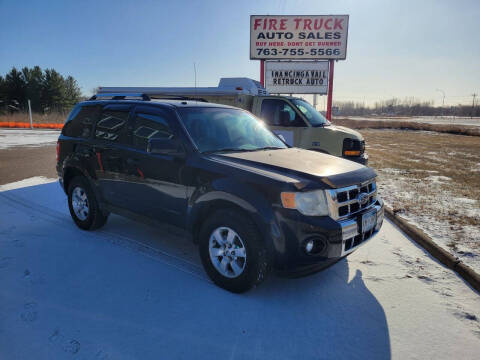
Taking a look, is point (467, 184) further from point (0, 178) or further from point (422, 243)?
point (0, 178)

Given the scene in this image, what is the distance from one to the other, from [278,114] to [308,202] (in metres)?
5.04

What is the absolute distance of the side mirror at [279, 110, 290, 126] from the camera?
7301mm

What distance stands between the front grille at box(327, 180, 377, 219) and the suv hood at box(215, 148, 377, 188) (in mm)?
65

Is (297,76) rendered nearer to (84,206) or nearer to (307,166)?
(84,206)

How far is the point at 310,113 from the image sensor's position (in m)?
7.45

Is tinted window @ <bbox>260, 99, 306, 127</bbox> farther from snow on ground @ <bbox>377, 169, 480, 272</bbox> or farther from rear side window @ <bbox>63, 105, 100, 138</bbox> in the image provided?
rear side window @ <bbox>63, 105, 100, 138</bbox>

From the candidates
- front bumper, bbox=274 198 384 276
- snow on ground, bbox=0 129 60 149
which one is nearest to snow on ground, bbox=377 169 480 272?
front bumper, bbox=274 198 384 276

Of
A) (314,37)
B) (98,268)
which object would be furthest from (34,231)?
(314,37)

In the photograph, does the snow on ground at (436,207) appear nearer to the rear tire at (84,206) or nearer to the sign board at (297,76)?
the rear tire at (84,206)

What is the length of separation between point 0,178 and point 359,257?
28.4 ft

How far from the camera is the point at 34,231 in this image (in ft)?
15.0

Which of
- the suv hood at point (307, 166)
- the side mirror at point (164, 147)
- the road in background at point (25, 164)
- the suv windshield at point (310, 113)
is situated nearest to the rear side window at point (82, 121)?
the side mirror at point (164, 147)

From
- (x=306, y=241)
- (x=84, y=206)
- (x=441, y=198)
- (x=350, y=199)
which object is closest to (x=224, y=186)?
(x=306, y=241)

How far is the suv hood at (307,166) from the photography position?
9.63 feet
